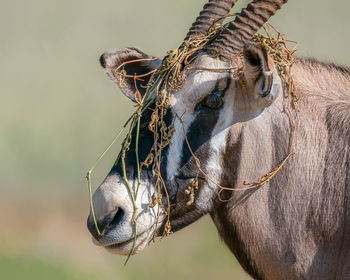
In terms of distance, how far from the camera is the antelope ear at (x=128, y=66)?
6230mm

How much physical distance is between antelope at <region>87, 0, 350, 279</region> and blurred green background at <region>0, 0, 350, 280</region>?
24.4 ft

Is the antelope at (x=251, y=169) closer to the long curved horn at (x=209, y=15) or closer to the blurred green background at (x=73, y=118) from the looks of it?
the long curved horn at (x=209, y=15)

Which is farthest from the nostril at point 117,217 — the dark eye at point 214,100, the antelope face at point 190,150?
the dark eye at point 214,100

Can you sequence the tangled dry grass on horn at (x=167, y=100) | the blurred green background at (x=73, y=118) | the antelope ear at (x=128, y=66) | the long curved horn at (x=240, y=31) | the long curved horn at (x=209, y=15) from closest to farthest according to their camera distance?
the tangled dry grass on horn at (x=167, y=100) < the long curved horn at (x=240, y=31) < the long curved horn at (x=209, y=15) < the antelope ear at (x=128, y=66) < the blurred green background at (x=73, y=118)

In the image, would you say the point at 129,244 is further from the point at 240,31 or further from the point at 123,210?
the point at 240,31

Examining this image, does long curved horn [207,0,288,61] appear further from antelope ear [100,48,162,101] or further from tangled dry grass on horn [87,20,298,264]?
antelope ear [100,48,162,101]

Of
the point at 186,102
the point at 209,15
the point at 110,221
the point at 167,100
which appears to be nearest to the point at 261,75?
the point at 186,102

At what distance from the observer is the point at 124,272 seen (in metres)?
13.9

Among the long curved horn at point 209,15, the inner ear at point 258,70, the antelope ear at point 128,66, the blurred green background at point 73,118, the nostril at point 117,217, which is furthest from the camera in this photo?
the blurred green background at point 73,118

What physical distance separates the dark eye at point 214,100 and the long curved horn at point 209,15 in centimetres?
72

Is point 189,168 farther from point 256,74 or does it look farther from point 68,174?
point 68,174

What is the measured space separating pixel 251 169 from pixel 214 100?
1.88ft

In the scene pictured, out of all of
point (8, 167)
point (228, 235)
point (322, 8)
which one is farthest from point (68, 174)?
point (228, 235)

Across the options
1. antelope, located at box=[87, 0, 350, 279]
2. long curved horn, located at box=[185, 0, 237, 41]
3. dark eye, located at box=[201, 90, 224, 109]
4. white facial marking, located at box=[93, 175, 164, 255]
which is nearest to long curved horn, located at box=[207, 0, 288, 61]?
antelope, located at box=[87, 0, 350, 279]
